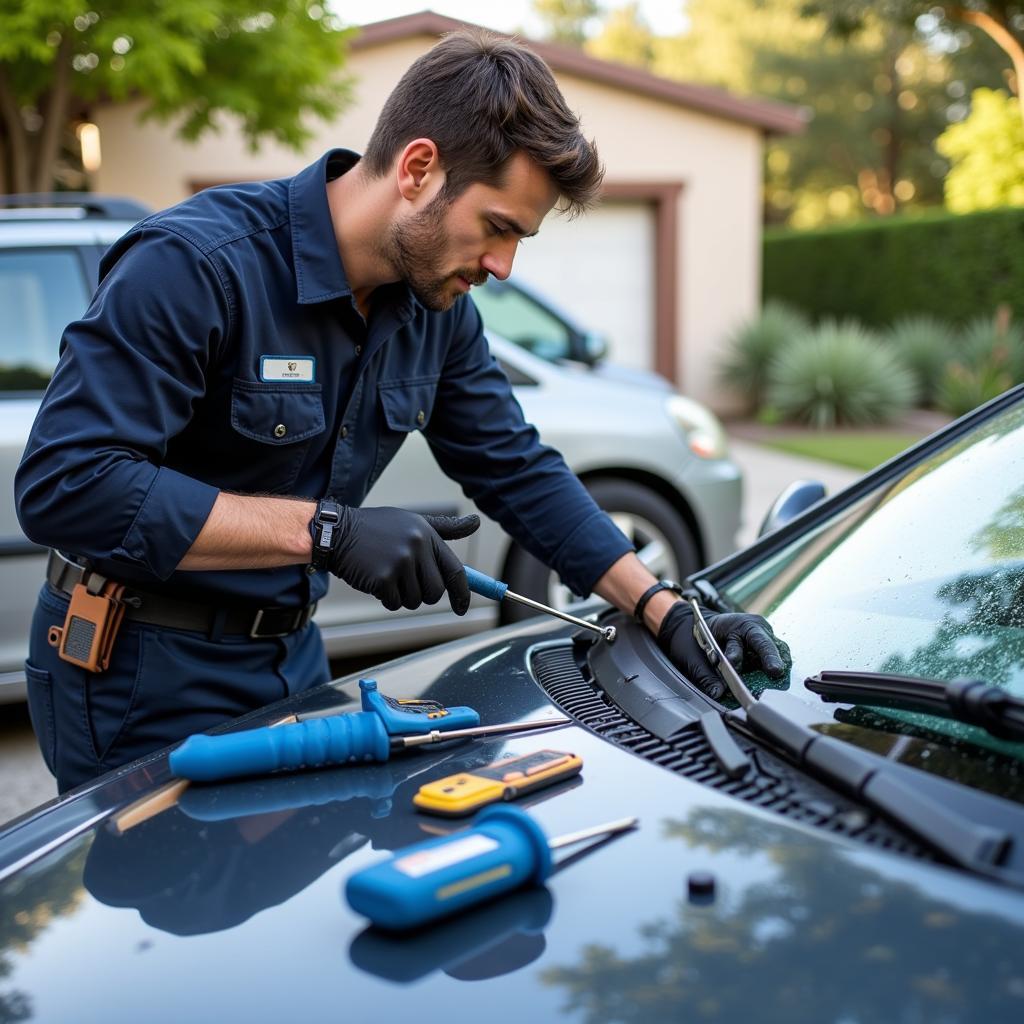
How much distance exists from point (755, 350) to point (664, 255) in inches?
60.6

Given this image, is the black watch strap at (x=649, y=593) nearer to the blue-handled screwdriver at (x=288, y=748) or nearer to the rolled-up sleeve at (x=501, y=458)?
the rolled-up sleeve at (x=501, y=458)

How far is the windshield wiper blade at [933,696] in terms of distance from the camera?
1.34 meters

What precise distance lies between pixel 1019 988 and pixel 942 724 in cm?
47

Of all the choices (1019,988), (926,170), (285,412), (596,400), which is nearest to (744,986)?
(1019,988)

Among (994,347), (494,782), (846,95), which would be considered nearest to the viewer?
(494,782)

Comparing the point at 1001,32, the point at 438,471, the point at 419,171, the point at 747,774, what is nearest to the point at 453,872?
the point at 747,774

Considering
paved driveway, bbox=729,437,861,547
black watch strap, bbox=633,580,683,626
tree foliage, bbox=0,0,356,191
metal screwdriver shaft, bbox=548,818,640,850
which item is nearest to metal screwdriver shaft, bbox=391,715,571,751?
metal screwdriver shaft, bbox=548,818,640,850

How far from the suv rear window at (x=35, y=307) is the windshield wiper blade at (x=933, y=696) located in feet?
10.4

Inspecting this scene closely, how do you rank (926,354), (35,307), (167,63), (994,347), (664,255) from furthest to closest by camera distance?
1. (926,354)
2. (664,255)
3. (994,347)
4. (167,63)
5. (35,307)

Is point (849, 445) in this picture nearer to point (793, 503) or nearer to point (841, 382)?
point (841, 382)

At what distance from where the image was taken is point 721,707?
5.41ft

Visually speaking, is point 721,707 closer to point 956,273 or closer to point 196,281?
point 196,281

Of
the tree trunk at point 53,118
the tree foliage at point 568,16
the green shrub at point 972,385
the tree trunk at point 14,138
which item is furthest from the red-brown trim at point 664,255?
the tree foliage at point 568,16

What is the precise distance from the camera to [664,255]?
14.5 meters
